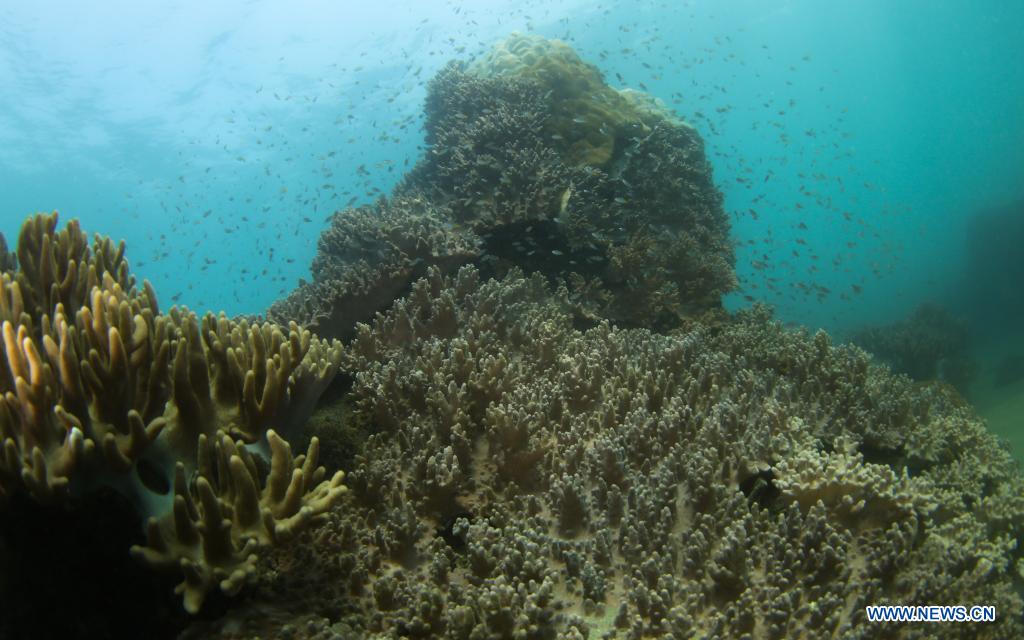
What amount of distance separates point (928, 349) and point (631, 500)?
63.7 ft

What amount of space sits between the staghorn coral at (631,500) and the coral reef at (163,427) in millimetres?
505

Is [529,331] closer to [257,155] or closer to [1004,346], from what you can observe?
[1004,346]

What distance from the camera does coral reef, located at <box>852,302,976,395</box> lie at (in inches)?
668

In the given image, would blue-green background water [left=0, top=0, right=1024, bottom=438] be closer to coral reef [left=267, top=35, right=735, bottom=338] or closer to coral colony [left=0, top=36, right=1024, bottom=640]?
coral reef [left=267, top=35, right=735, bottom=338]

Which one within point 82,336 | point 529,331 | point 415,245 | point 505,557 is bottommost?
point 505,557

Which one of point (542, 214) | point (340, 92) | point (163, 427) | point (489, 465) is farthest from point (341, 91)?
point (163, 427)

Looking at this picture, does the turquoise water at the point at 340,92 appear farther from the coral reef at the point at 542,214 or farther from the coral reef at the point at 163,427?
the coral reef at the point at 163,427

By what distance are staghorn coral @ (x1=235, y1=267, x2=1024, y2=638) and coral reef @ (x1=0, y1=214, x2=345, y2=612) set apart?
1.66ft

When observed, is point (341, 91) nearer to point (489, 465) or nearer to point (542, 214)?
point (542, 214)

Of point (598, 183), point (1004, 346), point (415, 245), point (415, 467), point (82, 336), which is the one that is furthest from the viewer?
point (1004, 346)

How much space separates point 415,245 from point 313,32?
40.5m

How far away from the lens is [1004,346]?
21391 millimetres

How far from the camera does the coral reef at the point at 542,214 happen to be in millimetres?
7133

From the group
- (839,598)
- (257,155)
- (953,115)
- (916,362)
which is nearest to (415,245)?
(839,598)
